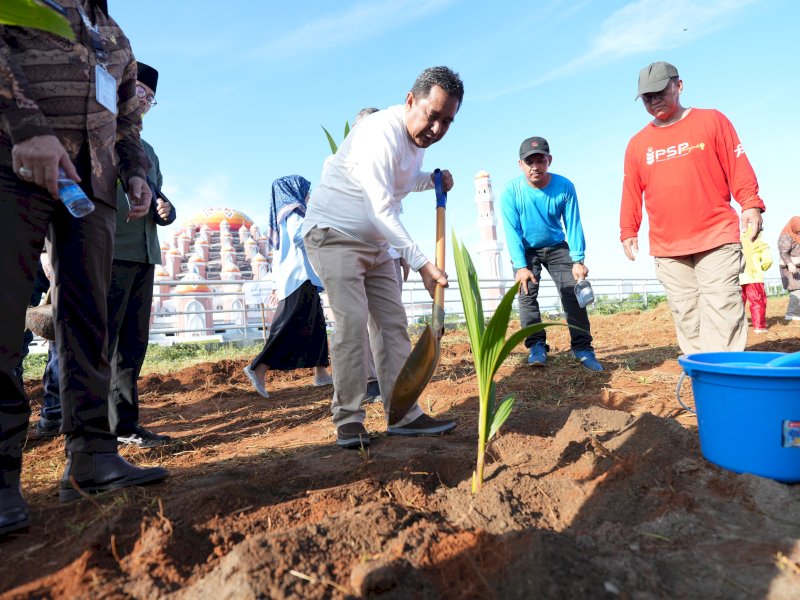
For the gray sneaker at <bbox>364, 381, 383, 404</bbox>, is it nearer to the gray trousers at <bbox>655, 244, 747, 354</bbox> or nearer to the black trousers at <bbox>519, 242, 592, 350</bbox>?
the black trousers at <bbox>519, 242, 592, 350</bbox>

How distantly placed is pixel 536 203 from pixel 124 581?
11.6 feet

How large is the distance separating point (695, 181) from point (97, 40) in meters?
2.85

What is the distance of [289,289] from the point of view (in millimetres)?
3871

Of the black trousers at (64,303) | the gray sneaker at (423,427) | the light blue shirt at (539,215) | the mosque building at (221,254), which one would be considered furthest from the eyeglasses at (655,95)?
the mosque building at (221,254)

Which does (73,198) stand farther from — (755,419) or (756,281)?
(756,281)

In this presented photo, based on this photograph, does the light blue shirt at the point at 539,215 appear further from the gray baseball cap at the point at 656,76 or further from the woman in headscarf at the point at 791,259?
the woman in headscarf at the point at 791,259

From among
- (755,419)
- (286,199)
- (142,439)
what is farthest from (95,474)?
(286,199)

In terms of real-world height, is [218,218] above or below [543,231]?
above

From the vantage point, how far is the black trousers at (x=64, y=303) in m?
1.43

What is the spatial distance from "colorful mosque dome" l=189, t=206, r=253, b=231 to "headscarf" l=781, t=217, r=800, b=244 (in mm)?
45538

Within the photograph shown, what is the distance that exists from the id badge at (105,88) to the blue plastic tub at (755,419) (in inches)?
81.3

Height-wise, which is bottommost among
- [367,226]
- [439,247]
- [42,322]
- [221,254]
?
[42,322]

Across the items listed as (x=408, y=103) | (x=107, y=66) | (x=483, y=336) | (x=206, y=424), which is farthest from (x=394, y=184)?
(x=206, y=424)

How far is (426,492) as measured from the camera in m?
1.58
